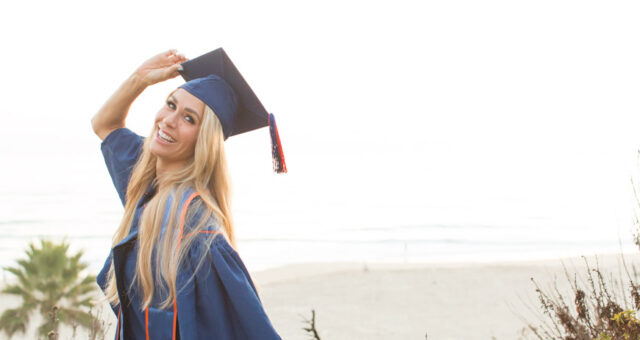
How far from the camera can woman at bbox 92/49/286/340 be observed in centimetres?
210

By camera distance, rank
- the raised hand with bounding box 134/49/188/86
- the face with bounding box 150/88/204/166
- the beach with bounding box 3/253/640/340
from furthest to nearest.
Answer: the beach with bounding box 3/253/640/340
the raised hand with bounding box 134/49/188/86
the face with bounding box 150/88/204/166

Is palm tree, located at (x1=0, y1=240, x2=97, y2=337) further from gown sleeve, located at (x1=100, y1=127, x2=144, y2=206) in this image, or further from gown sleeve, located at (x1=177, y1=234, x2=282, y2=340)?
gown sleeve, located at (x1=177, y1=234, x2=282, y2=340)

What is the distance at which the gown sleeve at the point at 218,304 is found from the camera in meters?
2.06

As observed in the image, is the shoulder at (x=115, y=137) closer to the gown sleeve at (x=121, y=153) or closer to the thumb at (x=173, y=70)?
the gown sleeve at (x=121, y=153)

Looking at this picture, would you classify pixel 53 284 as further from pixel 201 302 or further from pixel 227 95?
pixel 201 302

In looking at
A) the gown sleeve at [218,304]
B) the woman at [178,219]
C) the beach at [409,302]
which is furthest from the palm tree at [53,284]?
the gown sleeve at [218,304]

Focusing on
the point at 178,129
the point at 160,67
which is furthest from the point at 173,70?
the point at 178,129


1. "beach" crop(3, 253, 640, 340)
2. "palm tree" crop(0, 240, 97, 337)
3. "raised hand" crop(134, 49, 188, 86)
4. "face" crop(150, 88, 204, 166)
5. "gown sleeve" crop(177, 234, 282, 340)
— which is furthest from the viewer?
"beach" crop(3, 253, 640, 340)

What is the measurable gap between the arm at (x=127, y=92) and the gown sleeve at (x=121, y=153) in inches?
1.5

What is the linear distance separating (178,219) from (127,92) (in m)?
0.79

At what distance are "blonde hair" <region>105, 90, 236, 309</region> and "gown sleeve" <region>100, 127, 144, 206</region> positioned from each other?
107 millimetres

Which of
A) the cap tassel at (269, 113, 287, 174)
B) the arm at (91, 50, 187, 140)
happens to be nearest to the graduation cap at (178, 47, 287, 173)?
the cap tassel at (269, 113, 287, 174)

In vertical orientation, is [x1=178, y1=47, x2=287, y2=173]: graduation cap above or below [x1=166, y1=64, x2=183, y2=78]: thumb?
below

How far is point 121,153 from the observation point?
2.74 meters
